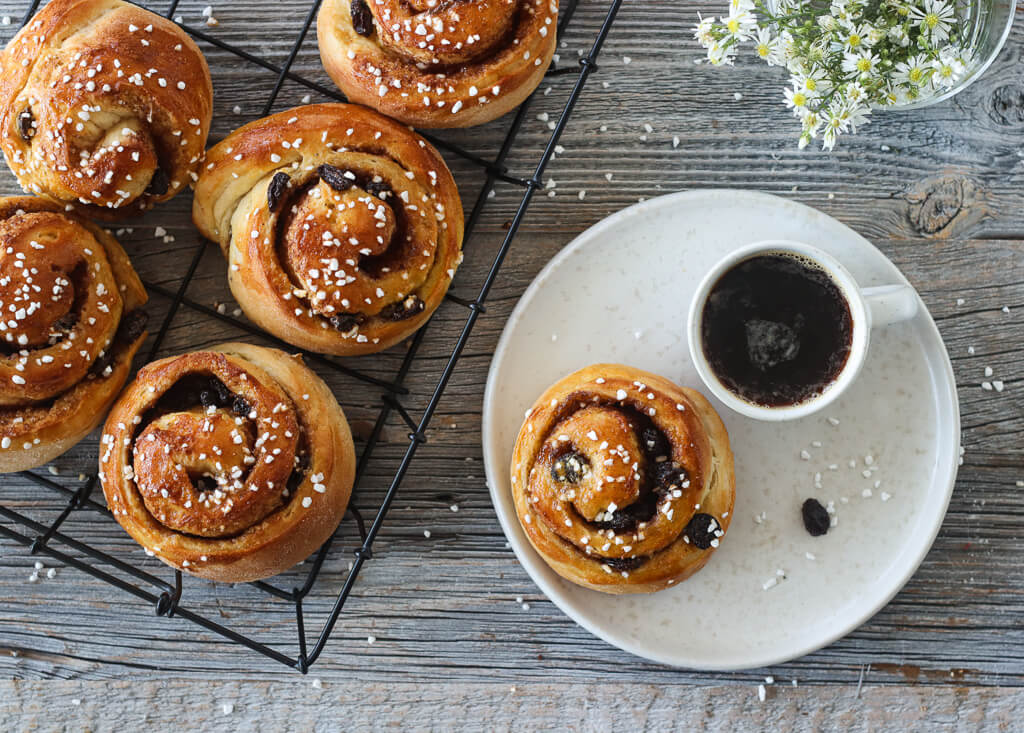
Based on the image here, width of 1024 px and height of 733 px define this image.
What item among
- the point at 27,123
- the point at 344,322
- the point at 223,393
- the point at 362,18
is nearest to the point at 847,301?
the point at 344,322

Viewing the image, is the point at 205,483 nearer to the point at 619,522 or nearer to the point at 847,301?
the point at 619,522

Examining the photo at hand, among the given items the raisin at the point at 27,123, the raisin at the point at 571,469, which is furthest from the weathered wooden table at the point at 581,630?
the raisin at the point at 27,123

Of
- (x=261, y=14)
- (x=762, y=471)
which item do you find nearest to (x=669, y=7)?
(x=261, y=14)

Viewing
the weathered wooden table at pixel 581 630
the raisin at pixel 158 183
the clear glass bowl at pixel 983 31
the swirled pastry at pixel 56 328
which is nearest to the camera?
the swirled pastry at pixel 56 328

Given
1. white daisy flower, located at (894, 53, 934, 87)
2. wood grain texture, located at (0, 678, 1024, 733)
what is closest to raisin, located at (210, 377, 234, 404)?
wood grain texture, located at (0, 678, 1024, 733)

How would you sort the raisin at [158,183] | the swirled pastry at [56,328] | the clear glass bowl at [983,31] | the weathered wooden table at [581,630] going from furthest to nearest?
the weathered wooden table at [581,630], the clear glass bowl at [983,31], the raisin at [158,183], the swirled pastry at [56,328]

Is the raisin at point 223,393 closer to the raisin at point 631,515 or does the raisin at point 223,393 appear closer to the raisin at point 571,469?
the raisin at point 571,469

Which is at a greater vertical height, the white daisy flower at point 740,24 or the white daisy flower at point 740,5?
the white daisy flower at point 740,5

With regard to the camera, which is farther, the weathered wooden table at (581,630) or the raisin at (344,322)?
the weathered wooden table at (581,630)

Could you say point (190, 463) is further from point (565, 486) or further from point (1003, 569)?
point (1003, 569)
